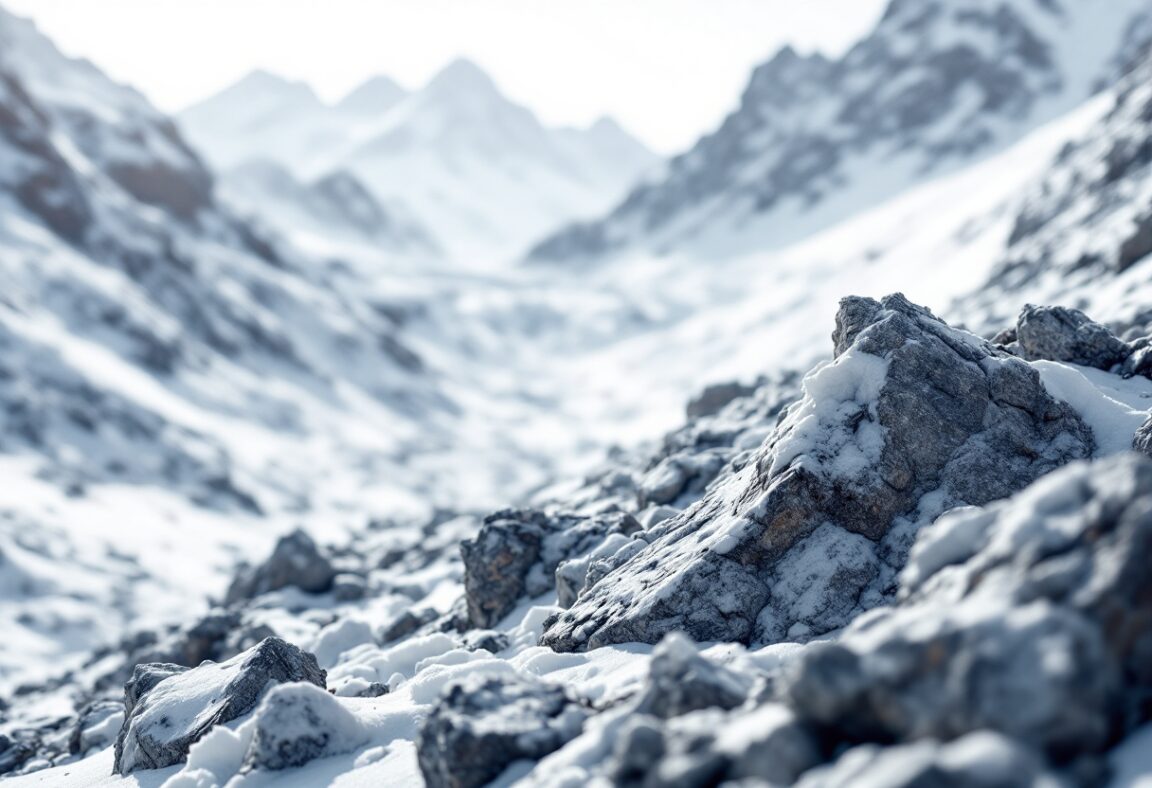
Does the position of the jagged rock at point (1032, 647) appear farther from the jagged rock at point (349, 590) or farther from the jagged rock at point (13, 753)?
the jagged rock at point (349, 590)

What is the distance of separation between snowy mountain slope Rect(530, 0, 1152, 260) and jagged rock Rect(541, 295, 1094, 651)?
346 feet

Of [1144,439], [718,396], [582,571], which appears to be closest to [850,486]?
[1144,439]

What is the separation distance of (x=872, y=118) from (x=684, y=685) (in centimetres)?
13717

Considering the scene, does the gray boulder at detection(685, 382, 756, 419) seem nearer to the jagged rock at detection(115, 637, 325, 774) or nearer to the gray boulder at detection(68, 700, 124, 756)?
the gray boulder at detection(68, 700, 124, 756)

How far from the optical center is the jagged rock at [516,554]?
37.6ft

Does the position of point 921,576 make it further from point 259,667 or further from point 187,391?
point 187,391

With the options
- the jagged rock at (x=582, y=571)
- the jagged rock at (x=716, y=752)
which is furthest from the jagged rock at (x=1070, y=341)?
the jagged rock at (x=716, y=752)

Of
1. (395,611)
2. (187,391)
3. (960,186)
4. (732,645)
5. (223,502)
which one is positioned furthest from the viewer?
(960,186)

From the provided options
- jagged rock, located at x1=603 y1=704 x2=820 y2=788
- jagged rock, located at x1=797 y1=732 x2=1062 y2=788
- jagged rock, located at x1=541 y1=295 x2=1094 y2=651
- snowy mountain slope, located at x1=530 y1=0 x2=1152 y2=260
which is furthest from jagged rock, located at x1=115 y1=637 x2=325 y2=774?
snowy mountain slope, located at x1=530 y1=0 x2=1152 y2=260

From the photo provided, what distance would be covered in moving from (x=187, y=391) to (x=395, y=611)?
1629 inches

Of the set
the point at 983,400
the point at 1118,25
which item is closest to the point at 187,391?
the point at 983,400

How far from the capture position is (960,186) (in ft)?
277

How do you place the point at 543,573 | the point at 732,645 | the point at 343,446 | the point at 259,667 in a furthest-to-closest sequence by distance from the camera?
the point at 343,446 < the point at 543,573 < the point at 259,667 < the point at 732,645

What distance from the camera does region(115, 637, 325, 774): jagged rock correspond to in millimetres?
7906
